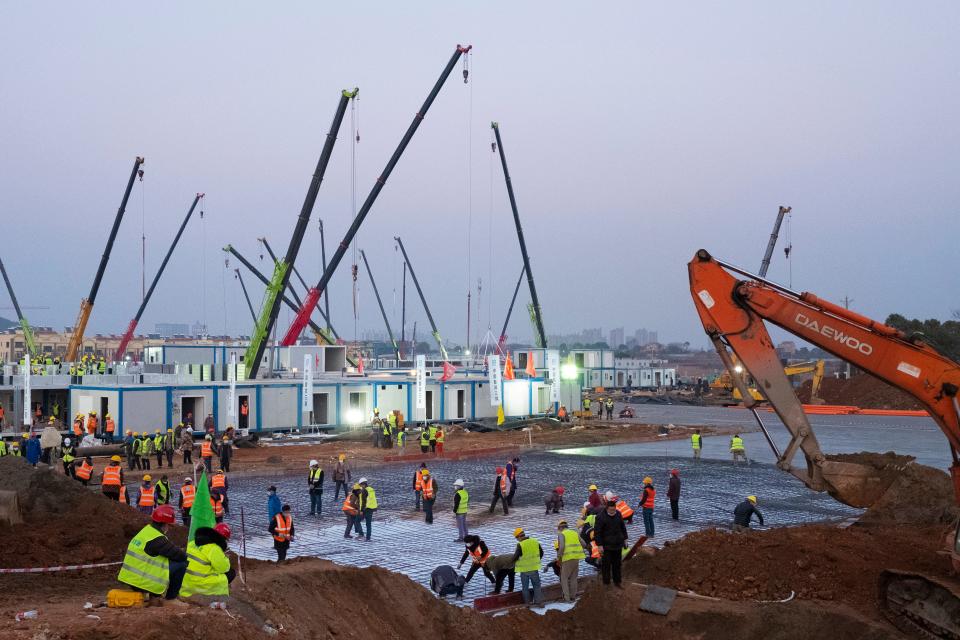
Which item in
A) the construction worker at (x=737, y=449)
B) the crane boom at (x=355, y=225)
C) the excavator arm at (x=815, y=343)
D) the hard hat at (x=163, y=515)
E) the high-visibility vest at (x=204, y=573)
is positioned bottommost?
the construction worker at (x=737, y=449)

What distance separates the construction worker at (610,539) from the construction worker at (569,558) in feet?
2.15

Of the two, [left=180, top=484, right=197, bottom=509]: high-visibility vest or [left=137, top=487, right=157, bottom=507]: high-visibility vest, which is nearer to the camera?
[left=180, top=484, right=197, bottom=509]: high-visibility vest

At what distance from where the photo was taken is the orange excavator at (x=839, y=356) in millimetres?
12430

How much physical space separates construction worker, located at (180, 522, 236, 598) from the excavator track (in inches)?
358

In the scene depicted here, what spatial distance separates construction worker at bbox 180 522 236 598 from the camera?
9328mm

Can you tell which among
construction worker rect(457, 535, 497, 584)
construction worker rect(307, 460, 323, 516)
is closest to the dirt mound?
construction worker rect(457, 535, 497, 584)

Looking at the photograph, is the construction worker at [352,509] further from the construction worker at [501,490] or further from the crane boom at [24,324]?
the crane boom at [24,324]

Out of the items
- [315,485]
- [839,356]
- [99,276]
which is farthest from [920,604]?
[99,276]

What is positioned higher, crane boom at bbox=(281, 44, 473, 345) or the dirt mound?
crane boom at bbox=(281, 44, 473, 345)

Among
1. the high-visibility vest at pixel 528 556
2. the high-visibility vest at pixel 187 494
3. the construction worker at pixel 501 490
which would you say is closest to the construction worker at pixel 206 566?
the high-visibility vest at pixel 528 556

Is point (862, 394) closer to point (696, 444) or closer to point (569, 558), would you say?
point (696, 444)

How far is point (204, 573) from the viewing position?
9500 millimetres

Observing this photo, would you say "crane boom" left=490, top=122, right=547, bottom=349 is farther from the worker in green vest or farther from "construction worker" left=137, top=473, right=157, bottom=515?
"construction worker" left=137, top=473, right=157, bottom=515

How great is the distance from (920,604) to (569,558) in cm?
506
